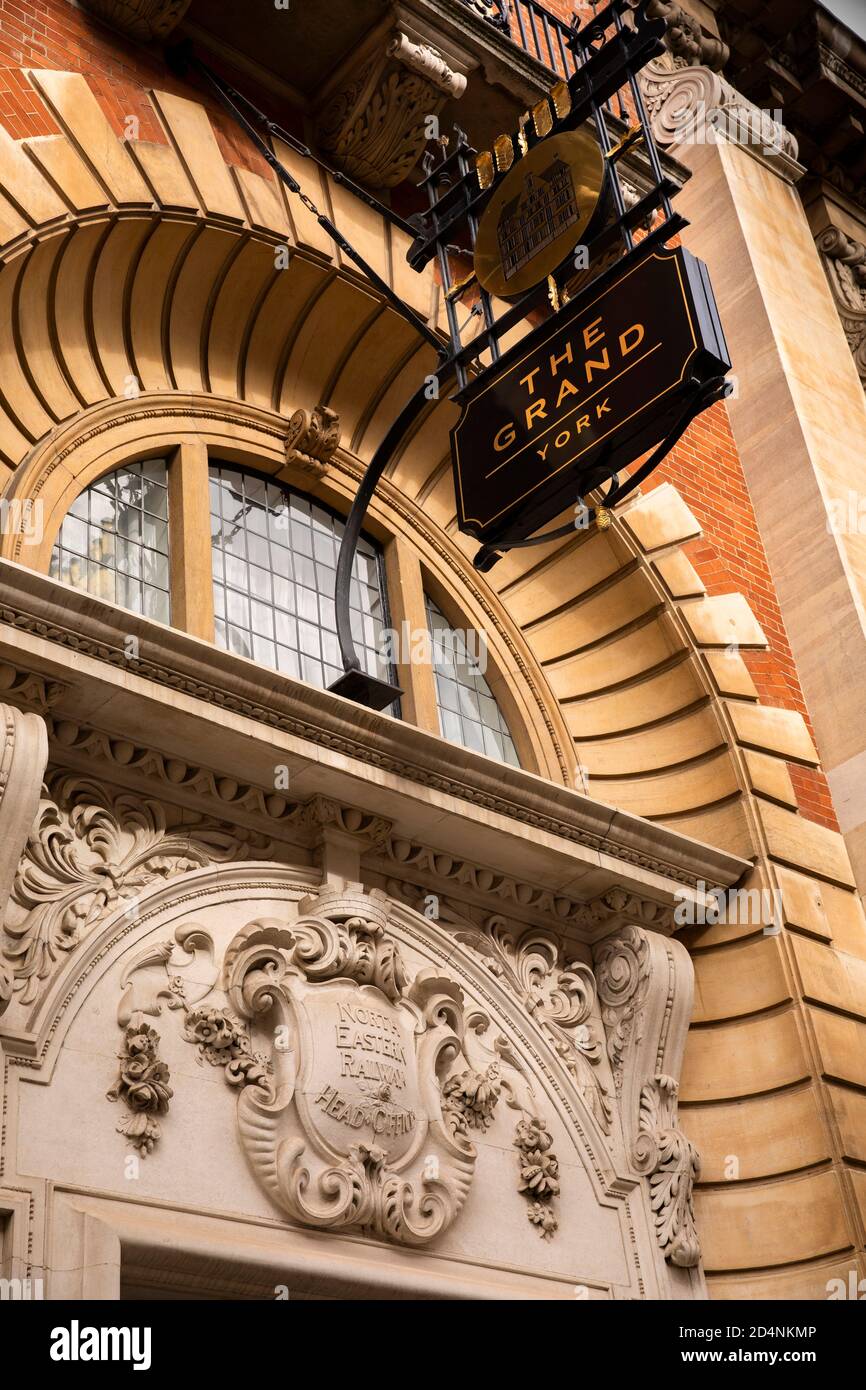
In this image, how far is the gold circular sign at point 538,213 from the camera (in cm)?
861

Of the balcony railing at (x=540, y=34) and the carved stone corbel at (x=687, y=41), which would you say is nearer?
the balcony railing at (x=540, y=34)

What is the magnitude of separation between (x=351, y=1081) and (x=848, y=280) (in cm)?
1067

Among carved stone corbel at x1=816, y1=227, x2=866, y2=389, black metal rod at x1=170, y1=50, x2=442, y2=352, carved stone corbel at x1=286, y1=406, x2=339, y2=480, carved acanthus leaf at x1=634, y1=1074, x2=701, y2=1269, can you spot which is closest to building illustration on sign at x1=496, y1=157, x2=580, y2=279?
black metal rod at x1=170, y1=50, x2=442, y2=352

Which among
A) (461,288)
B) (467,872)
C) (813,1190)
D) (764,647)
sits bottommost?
(813,1190)

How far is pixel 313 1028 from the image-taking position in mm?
7238

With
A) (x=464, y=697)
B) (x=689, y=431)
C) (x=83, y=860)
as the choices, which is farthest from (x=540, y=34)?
(x=83, y=860)

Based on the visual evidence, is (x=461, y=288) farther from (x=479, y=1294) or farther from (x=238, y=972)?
(x=479, y=1294)

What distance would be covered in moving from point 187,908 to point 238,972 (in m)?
0.39

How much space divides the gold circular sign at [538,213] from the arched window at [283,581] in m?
1.93

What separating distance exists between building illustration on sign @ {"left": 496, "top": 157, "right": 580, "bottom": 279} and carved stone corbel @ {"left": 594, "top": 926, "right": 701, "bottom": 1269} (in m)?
3.94

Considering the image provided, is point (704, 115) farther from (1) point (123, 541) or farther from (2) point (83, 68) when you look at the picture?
(1) point (123, 541)

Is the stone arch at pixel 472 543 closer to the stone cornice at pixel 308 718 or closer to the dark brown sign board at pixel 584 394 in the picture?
the stone cornice at pixel 308 718

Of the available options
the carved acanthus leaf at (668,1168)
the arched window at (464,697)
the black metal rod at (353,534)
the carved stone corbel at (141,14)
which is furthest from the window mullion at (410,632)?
the carved stone corbel at (141,14)
